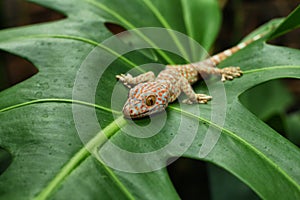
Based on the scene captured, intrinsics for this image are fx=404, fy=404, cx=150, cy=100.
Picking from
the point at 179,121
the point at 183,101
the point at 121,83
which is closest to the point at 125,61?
the point at 121,83

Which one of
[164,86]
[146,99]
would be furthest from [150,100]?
[164,86]

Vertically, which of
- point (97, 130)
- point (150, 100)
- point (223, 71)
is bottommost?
point (223, 71)

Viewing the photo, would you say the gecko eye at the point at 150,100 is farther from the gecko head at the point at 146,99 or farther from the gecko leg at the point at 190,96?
the gecko leg at the point at 190,96

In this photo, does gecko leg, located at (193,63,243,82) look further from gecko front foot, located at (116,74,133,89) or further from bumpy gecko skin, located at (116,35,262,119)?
gecko front foot, located at (116,74,133,89)

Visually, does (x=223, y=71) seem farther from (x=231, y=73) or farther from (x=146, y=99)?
(x=146, y=99)

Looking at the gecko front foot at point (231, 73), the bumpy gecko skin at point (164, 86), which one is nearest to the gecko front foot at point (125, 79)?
the bumpy gecko skin at point (164, 86)

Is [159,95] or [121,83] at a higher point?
[121,83]

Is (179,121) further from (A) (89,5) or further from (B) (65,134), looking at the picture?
(A) (89,5)
